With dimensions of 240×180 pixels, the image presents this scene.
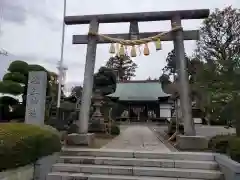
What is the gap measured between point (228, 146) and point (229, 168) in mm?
1454

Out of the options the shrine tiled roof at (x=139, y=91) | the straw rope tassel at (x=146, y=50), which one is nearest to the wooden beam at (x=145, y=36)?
the straw rope tassel at (x=146, y=50)

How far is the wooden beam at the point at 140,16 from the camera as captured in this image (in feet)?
30.6

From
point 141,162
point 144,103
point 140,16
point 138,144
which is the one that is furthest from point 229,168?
point 144,103

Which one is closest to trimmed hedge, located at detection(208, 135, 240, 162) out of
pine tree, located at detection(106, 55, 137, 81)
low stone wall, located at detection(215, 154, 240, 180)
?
low stone wall, located at detection(215, 154, 240, 180)

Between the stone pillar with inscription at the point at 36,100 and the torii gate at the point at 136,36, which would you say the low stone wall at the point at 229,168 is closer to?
the torii gate at the point at 136,36

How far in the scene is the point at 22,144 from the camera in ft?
16.7

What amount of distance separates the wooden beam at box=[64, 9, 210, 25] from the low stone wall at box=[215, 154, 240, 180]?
5485 millimetres

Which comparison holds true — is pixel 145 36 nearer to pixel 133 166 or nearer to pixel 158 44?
pixel 158 44

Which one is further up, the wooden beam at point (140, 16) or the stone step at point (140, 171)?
the wooden beam at point (140, 16)

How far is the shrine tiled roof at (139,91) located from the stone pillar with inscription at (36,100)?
1056 inches

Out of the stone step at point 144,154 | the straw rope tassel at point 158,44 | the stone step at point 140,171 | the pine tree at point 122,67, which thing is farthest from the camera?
the pine tree at point 122,67

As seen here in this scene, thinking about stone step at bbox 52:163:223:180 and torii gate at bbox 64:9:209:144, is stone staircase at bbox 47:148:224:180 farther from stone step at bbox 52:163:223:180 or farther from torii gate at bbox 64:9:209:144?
torii gate at bbox 64:9:209:144

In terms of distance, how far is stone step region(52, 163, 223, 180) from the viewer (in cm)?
581

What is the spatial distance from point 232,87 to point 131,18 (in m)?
4.62
